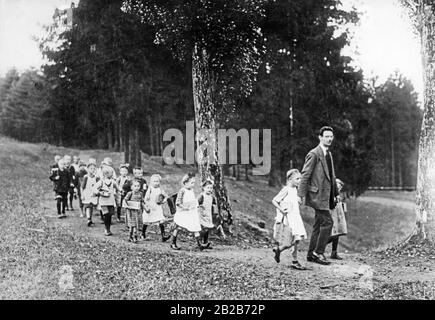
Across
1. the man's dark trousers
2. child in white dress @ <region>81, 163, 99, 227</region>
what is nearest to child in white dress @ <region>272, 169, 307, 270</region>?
the man's dark trousers

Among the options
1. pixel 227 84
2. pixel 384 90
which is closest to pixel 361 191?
pixel 384 90

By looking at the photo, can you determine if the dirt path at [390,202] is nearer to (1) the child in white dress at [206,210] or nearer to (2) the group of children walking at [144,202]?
Answer: (2) the group of children walking at [144,202]

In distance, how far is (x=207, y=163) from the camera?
1198 cm

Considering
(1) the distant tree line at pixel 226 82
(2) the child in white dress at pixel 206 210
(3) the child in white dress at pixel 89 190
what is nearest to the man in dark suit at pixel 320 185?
(2) the child in white dress at pixel 206 210

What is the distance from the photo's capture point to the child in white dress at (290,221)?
8227mm

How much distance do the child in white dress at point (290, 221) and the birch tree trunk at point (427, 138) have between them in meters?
3.05

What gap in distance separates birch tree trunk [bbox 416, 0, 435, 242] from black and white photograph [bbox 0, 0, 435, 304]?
1.2 inches

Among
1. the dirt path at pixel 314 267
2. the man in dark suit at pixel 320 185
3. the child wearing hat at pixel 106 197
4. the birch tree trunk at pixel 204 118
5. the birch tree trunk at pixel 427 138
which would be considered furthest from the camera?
the birch tree trunk at pixel 204 118

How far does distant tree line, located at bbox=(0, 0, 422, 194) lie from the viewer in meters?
13.5

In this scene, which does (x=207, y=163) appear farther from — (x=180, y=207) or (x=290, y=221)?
(x=290, y=221)

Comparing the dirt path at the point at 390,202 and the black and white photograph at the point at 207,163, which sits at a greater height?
the black and white photograph at the point at 207,163

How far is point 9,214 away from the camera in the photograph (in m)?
11.3

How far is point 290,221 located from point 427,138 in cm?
376
